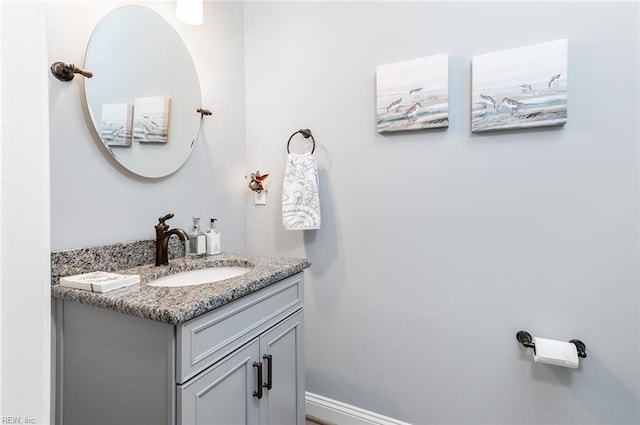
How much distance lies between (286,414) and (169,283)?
66cm

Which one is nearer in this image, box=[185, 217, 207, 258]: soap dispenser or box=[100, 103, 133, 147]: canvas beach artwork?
box=[100, 103, 133, 147]: canvas beach artwork

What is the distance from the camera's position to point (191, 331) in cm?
77

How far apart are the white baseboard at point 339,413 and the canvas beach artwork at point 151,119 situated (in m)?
1.49

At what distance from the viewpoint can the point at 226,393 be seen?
0.89 m

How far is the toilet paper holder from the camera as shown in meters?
1.13

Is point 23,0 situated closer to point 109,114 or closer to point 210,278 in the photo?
point 109,114

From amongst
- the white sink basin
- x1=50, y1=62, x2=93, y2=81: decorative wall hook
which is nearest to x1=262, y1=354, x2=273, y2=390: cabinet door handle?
the white sink basin

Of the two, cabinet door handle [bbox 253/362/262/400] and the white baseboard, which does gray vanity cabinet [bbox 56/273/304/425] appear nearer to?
cabinet door handle [bbox 253/362/262/400]

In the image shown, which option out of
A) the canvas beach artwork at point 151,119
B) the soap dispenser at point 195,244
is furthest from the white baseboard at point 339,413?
the canvas beach artwork at point 151,119

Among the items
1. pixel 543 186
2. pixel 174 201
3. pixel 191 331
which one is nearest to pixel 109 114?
pixel 174 201

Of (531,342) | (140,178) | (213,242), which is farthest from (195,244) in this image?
(531,342)

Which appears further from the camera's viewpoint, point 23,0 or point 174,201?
point 174,201

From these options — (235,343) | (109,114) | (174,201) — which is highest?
(109,114)

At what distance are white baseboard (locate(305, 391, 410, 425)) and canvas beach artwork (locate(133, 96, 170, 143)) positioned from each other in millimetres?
1491
